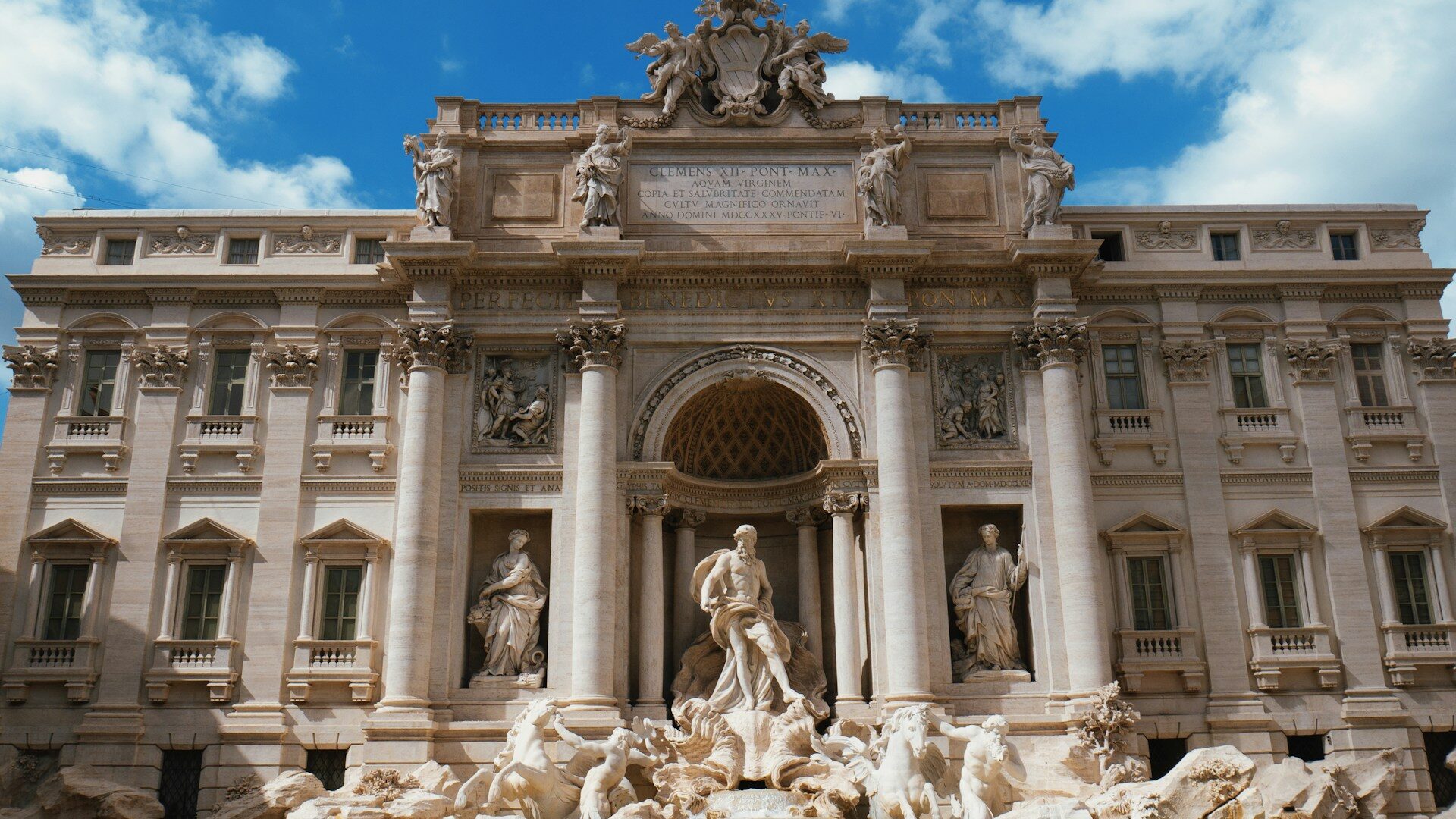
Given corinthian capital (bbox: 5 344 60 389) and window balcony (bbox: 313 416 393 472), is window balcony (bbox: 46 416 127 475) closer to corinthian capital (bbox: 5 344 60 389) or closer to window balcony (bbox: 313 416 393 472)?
corinthian capital (bbox: 5 344 60 389)

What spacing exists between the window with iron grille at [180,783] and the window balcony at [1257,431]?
910 inches

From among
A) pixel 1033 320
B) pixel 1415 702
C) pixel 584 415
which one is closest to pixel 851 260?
pixel 1033 320

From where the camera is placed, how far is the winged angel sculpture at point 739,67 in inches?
1129

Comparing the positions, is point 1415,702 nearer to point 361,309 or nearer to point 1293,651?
point 1293,651

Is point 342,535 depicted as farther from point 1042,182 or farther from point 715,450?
point 1042,182

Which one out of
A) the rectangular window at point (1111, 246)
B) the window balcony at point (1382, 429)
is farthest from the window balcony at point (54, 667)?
the window balcony at point (1382, 429)

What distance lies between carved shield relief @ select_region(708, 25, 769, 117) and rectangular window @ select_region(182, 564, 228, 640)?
15.3 metres

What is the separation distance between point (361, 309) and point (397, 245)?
256cm

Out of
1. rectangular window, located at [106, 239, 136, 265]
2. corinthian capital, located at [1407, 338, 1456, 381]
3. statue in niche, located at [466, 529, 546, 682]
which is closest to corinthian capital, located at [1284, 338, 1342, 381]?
corinthian capital, located at [1407, 338, 1456, 381]

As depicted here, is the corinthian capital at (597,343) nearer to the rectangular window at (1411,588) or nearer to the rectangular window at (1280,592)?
the rectangular window at (1280,592)

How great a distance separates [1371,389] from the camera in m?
28.3

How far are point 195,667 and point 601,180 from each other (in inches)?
530

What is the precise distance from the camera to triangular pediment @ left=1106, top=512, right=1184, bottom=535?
26.6 m

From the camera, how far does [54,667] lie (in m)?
25.8
